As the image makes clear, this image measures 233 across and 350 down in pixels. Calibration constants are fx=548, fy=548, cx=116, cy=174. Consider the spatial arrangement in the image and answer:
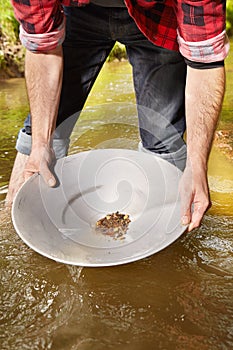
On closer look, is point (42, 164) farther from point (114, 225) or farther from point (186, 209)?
point (186, 209)

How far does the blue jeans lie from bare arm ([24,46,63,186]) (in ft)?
0.92

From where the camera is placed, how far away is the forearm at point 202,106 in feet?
6.13

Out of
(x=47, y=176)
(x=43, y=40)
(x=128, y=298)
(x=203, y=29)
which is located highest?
(x=203, y=29)

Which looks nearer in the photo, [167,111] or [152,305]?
[152,305]

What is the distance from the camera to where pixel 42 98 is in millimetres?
2230

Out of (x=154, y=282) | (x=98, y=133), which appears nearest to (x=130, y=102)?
(x=98, y=133)

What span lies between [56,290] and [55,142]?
0.82 m

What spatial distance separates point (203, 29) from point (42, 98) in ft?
2.47

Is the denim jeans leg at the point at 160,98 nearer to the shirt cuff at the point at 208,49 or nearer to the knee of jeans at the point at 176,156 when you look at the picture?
the knee of jeans at the point at 176,156

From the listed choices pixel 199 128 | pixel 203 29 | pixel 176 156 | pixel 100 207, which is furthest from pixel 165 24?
pixel 100 207

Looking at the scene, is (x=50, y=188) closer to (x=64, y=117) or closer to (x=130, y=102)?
(x=64, y=117)

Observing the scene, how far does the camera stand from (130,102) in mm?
4555

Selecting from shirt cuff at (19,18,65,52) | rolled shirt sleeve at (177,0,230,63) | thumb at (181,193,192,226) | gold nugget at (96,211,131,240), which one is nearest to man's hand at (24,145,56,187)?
gold nugget at (96,211,131,240)

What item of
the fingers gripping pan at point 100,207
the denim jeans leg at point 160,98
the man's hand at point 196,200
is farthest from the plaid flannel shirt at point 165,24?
the fingers gripping pan at point 100,207
